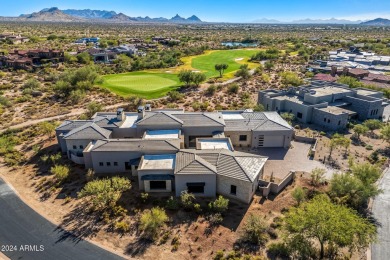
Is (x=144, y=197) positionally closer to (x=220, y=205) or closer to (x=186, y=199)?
(x=186, y=199)

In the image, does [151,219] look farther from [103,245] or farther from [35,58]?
[35,58]

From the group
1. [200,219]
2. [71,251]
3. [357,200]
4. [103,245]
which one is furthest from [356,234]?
[71,251]

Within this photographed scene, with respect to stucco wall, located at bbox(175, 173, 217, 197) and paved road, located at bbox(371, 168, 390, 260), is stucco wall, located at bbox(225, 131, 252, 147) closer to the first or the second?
stucco wall, located at bbox(175, 173, 217, 197)

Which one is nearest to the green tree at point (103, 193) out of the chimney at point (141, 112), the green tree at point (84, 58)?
the chimney at point (141, 112)

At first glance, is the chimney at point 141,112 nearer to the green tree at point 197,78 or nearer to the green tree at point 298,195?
the green tree at point 298,195

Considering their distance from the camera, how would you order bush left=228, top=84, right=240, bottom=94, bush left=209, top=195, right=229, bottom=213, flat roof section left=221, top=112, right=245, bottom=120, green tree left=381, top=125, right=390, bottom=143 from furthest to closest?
bush left=228, top=84, right=240, bottom=94 < flat roof section left=221, top=112, right=245, bottom=120 < green tree left=381, top=125, right=390, bottom=143 < bush left=209, top=195, right=229, bottom=213

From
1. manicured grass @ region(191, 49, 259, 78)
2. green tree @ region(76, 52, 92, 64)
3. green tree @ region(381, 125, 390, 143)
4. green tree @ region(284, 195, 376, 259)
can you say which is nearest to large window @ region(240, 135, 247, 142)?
green tree @ region(284, 195, 376, 259)
